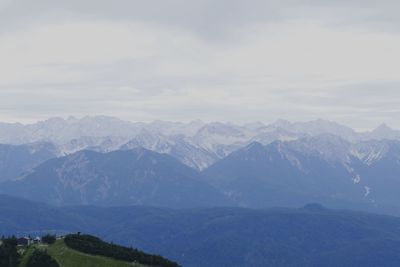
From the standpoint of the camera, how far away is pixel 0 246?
196m

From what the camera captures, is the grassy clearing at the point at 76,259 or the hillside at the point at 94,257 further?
the hillside at the point at 94,257

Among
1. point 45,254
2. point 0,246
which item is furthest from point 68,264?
point 0,246

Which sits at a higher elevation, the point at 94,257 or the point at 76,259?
the point at 94,257

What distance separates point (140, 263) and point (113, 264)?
6.53m

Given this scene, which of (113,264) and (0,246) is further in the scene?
(0,246)

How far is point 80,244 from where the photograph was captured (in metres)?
199

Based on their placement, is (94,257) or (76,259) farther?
(94,257)

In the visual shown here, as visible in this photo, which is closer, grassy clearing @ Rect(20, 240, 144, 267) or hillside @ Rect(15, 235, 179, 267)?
grassy clearing @ Rect(20, 240, 144, 267)

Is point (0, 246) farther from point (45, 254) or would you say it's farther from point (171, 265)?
point (171, 265)

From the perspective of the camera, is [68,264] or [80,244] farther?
[80,244]

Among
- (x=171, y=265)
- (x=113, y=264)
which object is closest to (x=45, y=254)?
(x=113, y=264)

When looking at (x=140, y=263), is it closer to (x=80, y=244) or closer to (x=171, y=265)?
(x=171, y=265)

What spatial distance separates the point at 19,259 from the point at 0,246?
7464mm

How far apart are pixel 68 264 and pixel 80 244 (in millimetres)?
13123
